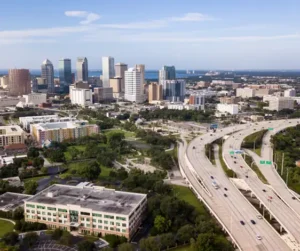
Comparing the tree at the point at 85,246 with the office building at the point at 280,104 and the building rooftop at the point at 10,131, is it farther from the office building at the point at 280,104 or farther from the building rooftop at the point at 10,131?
the office building at the point at 280,104

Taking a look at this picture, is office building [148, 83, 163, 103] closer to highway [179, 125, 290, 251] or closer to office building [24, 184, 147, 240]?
highway [179, 125, 290, 251]

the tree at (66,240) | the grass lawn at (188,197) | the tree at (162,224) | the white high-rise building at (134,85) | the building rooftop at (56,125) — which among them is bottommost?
the grass lawn at (188,197)

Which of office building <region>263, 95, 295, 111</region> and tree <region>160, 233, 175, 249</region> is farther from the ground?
office building <region>263, 95, 295, 111</region>

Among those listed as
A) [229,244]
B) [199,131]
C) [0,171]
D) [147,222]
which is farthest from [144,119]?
[229,244]

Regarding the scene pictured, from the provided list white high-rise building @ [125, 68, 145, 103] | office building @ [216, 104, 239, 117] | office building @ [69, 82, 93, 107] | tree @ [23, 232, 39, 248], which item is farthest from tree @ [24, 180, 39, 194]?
white high-rise building @ [125, 68, 145, 103]

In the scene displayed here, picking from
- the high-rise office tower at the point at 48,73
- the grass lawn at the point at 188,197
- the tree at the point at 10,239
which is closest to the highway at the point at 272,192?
the grass lawn at the point at 188,197

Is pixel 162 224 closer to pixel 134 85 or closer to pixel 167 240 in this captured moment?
pixel 167 240
